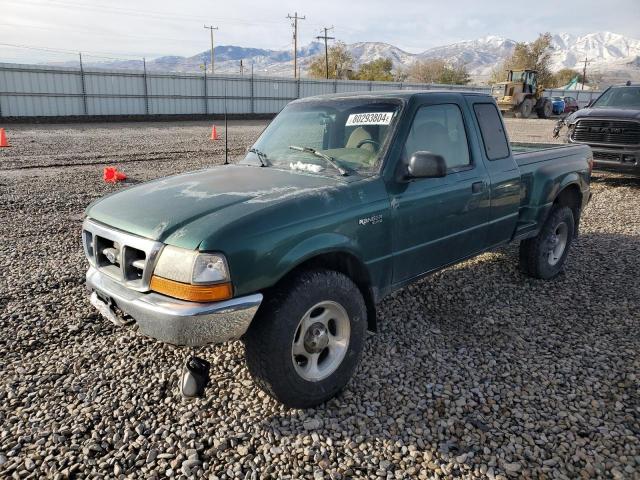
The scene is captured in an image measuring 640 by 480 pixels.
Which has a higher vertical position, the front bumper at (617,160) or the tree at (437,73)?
the tree at (437,73)

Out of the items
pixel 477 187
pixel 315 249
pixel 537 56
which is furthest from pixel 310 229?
pixel 537 56

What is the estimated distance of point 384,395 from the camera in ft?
10.4

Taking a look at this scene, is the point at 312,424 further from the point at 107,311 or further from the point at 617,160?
the point at 617,160

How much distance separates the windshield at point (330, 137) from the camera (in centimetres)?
→ 346

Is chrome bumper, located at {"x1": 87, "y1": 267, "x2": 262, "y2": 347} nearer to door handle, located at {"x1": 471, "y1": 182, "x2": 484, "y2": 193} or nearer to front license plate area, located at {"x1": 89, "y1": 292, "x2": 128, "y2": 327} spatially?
front license plate area, located at {"x1": 89, "y1": 292, "x2": 128, "y2": 327}

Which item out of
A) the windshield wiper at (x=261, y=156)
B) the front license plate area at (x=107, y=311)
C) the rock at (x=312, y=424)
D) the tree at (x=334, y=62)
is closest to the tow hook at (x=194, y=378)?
the front license plate area at (x=107, y=311)

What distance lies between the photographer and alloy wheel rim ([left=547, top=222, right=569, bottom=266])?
529 centimetres

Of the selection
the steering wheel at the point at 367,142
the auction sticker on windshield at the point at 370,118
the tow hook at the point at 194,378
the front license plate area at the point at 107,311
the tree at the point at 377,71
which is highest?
the tree at the point at 377,71

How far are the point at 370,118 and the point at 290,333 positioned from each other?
179 cm

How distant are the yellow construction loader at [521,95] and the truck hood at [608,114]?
84.8 feet

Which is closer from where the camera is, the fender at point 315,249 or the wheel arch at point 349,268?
the fender at point 315,249

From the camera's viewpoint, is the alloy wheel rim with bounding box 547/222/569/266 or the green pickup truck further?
the alloy wheel rim with bounding box 547/222/569/266

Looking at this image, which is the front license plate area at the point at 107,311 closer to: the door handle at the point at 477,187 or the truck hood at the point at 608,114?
the door handle at the point at 477,187

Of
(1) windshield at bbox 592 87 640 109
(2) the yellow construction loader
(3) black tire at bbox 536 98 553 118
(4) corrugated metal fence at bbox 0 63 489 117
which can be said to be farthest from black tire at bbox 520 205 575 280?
(3) black tire at bbox 536 98 553 118
